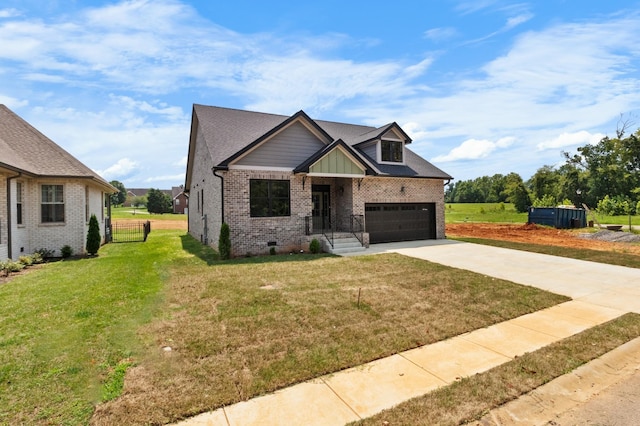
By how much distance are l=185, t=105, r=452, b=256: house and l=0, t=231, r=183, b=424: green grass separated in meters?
4.69

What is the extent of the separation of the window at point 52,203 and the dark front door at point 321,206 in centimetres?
1063

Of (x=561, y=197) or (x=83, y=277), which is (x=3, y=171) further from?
(x=561, y=197)

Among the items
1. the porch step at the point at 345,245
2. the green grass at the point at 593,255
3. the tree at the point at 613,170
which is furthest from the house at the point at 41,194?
the tree at the point at 613,170

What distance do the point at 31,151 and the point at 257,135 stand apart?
29.9 feet

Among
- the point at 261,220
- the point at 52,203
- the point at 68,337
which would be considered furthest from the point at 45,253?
the point at 68,337

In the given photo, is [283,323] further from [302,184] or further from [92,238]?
[92,238]

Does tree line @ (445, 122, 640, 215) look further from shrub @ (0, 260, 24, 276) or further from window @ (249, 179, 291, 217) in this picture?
shrub @ (0, 260, 24, 276)

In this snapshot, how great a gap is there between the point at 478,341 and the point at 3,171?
46.2ft

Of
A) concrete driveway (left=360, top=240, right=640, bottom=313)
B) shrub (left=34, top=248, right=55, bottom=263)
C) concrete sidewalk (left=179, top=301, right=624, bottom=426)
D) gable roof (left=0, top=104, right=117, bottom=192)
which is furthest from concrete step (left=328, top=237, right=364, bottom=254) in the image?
shrub (left=34, top=248, right=55, bottom=263)

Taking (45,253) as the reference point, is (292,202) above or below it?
above

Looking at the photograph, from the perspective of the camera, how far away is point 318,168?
46.2 ft

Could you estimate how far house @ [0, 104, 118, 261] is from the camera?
11508 millimetres

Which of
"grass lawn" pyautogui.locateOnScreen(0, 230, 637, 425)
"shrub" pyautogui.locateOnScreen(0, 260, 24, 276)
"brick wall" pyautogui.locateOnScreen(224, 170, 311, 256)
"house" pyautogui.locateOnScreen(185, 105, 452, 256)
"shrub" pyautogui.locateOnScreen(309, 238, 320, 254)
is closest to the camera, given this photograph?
"grass lawn" pyautogui.locateOnScreen(0, 230, 637, 425)

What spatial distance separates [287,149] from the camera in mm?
14195
